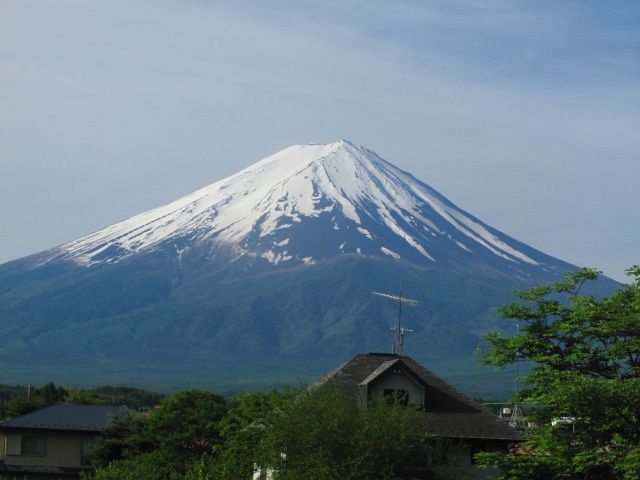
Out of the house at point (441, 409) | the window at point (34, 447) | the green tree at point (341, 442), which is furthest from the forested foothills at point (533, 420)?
the window at point (34, 447)

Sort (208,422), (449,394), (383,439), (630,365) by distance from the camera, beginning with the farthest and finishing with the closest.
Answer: (208,422) → (449,394) → (383,439) → (630,365)

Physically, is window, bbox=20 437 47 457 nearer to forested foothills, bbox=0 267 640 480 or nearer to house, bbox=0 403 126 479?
house, bbox=0 403 126 479

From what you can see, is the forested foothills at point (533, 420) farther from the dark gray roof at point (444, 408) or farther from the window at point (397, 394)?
the dark gray roof at point (444, 408)

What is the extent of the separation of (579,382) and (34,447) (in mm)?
39061

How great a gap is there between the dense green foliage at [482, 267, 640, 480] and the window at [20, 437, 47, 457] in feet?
111

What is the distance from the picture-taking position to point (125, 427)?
209 ft

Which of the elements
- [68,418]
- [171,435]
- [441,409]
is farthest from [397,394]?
[68,418]

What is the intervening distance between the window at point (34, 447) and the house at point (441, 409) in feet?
75.0

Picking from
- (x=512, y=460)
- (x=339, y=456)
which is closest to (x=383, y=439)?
(x=339, y=456)

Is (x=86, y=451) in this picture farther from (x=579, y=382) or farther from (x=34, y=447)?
(x=579, y=382)

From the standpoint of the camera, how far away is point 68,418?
2726 inches

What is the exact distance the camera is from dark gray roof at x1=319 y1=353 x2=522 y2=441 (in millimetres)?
46688

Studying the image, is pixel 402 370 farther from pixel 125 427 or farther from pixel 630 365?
pixel 125 427

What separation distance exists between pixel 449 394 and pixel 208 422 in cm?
1410
